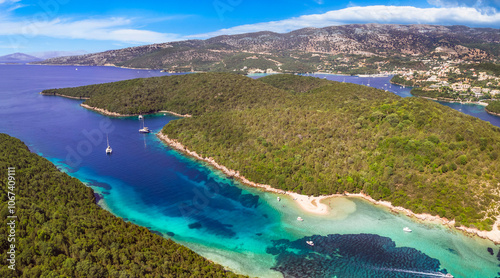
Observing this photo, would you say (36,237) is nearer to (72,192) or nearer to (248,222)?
(72,192)

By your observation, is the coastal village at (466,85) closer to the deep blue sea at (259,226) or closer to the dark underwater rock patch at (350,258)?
the deep blue sea at (259,226)

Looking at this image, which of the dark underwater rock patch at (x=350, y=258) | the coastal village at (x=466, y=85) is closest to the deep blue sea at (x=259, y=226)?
the dark underwater rock patch at (x=350, y=258)

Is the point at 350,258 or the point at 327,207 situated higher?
the point at 327,207

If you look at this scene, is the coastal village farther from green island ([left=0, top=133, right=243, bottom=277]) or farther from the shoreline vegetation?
green island ([left=0, top=133, right=243, bottom=277])

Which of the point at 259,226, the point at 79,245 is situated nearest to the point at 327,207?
the point at 259,226

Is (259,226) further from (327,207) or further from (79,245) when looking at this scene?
(79,245)

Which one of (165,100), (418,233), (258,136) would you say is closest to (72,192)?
(258,136)

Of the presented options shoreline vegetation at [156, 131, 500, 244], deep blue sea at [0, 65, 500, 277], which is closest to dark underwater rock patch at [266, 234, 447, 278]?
deep blue sea at [0, 65, 500, 277]
